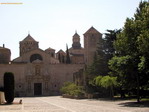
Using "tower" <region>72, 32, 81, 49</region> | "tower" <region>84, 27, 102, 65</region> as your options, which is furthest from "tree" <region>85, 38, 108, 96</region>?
"tower" <region>72, 32, 81, 49</region>

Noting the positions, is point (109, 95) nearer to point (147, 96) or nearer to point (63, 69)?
point (147, 96)

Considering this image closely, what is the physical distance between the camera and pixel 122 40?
2558cm

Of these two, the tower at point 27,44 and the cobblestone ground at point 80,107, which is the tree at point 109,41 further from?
the tower at point 27,44

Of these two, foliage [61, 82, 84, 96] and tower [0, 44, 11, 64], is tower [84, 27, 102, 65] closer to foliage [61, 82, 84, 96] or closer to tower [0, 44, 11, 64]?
tower [0, 44, 11, 64]

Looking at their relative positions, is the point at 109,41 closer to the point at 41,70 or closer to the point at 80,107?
the point at 80,107

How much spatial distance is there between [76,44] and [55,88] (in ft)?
75.2

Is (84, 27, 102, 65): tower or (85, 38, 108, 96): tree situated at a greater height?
(84, 27, 102, 65): tower

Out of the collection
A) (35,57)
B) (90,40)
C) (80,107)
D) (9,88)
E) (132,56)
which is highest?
(90,40)

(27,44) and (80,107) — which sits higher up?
(27,44)

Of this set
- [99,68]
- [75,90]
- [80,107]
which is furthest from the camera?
[75,90]

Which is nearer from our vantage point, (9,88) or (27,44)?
(9,88)

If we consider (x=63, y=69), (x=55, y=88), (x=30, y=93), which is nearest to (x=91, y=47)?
(x=63, y=69)

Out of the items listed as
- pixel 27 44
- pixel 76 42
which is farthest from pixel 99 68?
pixel 76 42

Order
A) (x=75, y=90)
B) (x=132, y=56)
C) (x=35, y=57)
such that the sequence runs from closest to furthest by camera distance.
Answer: (x=132, y=56)
(x=75, y=90)
(x=35, y=57)
